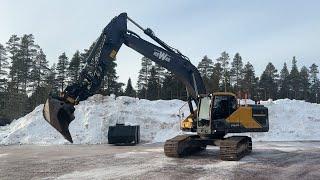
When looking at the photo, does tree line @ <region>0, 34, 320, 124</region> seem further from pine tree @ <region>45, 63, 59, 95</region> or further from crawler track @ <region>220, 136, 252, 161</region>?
crawler track @ <region>220, 136, 252, 161</region>

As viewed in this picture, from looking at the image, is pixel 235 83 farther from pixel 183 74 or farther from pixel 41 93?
pixel 183 74

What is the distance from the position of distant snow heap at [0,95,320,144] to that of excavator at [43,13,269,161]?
1058 centimetres

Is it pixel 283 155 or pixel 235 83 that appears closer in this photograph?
pixel 283 155

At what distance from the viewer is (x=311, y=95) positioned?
325ft

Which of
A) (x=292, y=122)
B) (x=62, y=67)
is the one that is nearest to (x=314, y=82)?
(x=62, y=67)

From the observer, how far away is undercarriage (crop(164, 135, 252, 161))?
55.9 feet

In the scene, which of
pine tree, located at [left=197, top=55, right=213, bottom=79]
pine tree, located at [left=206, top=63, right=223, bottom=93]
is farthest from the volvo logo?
pine tree, located at [left=197, top=55, right=213, bottom=79]

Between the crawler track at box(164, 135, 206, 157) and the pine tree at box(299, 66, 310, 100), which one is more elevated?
the pine tree at box(299, 66, 310, 100)

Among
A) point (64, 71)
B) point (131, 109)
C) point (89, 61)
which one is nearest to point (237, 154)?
point (89, 61)

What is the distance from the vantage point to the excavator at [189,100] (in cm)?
1745

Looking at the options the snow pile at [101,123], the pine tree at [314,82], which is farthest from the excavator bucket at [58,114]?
the pine tree at [314,82]

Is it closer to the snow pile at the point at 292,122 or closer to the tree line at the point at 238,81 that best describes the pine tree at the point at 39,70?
the tree line at the point at 238,81

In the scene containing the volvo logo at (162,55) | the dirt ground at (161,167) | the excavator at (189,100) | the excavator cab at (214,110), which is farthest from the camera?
the volvo logo at (162,55)

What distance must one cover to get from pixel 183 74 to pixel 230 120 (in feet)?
9.88
